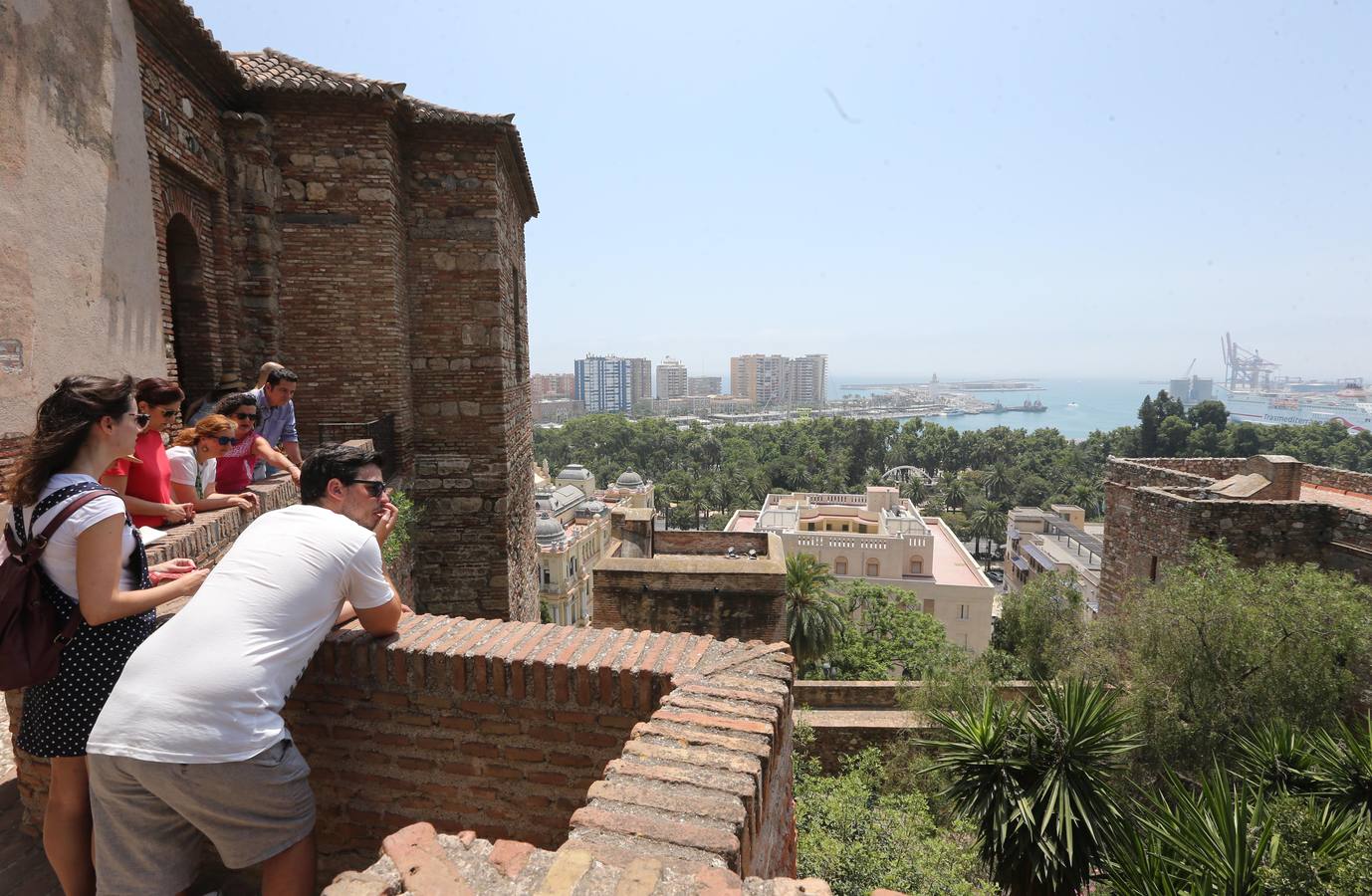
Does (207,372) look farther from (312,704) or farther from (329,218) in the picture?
(312,704)

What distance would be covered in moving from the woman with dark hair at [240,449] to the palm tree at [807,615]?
15.1m

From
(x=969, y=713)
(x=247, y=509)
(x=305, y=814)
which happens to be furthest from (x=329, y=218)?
(x=969, y=713)

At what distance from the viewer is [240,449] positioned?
527 cm

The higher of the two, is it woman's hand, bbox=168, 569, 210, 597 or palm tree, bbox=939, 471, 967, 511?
woman's hand, bbox=168, 569, 210, 597

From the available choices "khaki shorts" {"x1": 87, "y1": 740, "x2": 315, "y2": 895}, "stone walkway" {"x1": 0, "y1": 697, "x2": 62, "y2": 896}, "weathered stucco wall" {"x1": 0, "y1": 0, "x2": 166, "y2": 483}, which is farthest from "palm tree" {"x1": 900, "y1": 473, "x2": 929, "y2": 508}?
"khaki shorts" {"x1": 87, "y1": 740, "x2": 315, "y2": 895}

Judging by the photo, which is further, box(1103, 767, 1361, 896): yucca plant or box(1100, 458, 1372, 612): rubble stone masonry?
box(1100, 458, 1372, 612): rubble stone masonry

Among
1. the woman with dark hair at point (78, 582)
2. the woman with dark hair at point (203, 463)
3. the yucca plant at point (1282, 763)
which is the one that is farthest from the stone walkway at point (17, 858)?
the yucca plant at point (1282, 763)

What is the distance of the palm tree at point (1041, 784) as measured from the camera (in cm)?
700

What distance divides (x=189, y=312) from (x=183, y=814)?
7.64 meters

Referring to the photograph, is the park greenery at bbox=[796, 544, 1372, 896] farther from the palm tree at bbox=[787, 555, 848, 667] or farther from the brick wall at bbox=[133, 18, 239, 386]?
the brick wall at bbox=[133, 18, 239, 386]

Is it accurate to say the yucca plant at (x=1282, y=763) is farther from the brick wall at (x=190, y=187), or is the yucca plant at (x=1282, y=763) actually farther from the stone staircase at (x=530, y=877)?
the brick wall at (x=190, y=187)

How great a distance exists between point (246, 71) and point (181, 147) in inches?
63.6

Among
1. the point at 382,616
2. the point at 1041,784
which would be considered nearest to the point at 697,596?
the point at 1041,784

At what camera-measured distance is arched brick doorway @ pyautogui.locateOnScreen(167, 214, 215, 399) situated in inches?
304
